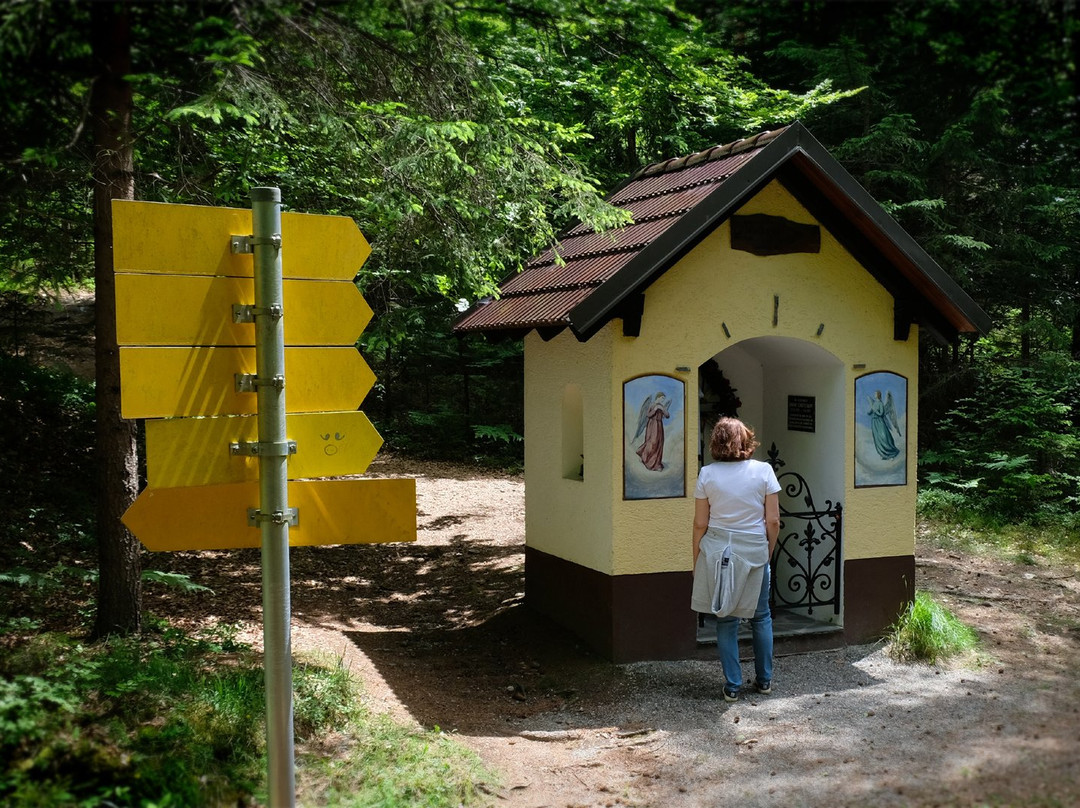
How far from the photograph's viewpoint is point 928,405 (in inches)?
647

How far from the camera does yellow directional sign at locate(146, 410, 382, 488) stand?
11.1 ft

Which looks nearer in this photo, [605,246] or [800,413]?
[605,246]

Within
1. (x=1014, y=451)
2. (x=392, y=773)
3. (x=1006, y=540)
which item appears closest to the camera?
(x=392, y=773)

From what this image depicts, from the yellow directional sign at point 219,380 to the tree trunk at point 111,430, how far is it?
3.34m

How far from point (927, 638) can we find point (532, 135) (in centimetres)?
522

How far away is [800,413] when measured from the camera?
8906 millimetres

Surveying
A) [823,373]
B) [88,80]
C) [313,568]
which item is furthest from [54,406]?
[823,373]

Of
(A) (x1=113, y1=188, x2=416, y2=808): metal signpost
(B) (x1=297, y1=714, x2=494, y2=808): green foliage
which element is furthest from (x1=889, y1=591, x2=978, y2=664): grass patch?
(A) (x1=113, y1=188, x2=416, y2=808): metal signpost

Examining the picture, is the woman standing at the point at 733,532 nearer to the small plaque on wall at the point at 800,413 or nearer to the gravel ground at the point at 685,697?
the gravel ground at the point at 685,697

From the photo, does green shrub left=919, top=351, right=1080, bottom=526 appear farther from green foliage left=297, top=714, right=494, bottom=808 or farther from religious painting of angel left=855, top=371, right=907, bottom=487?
green foliage left=297, top=714, right=494, bottom=808

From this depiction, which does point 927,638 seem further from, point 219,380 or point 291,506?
point 219,380

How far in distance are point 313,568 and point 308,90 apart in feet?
20.5

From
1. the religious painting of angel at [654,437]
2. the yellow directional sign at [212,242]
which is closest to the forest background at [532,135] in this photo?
the yellow directional sign at [212,242]

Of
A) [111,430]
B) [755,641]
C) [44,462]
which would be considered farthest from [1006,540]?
[44,462]
